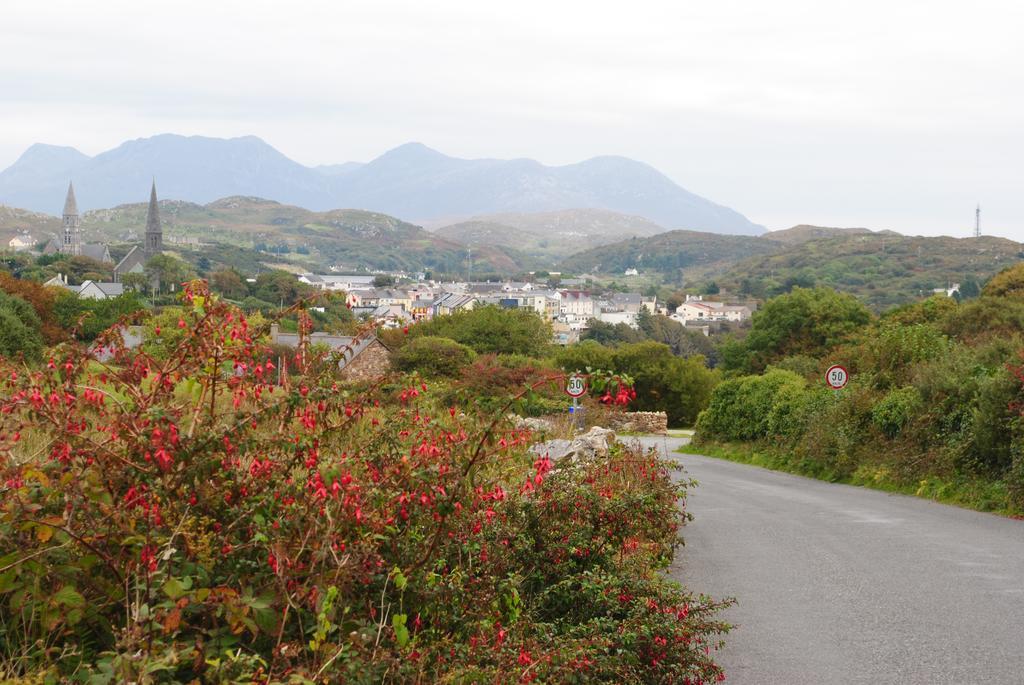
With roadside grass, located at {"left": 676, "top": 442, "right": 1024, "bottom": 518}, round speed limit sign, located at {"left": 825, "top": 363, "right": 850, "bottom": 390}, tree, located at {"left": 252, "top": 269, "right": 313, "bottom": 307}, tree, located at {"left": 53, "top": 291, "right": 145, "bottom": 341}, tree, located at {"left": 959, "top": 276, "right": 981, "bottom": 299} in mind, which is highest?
tree, located at {"left": 959, "top": 276, "right": 981, "bottom": 299}

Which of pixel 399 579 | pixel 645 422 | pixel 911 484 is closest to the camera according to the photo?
pixel 399 579

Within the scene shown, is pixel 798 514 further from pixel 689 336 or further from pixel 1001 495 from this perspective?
pixel 689 336

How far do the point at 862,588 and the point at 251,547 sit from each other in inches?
264

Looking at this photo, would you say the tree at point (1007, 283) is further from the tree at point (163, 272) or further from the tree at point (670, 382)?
the tree at point (163, 272)

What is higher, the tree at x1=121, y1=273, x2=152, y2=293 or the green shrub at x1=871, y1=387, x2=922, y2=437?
the tree at x1=121, y1=273, x2=152, y2=293

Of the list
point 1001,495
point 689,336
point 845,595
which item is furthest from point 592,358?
point 689,336

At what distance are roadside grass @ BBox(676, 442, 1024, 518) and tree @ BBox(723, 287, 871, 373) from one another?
93.8ft

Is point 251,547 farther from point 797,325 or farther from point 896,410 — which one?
point 797,325

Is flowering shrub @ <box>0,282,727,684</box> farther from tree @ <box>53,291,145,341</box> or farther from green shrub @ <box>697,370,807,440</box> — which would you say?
tree @ <box>53,291,145,341</box>

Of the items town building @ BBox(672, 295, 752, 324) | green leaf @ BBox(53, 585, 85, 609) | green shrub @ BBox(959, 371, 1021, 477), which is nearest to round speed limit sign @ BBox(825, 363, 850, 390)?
green shrub @ BBox(959, 371, 1021, 477)

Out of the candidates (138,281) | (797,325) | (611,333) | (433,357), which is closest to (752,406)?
(433,357)

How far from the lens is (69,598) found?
16.6ft

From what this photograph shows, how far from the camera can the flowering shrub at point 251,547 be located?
4.97 metres

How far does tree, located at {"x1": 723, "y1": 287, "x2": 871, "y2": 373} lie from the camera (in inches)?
2324
